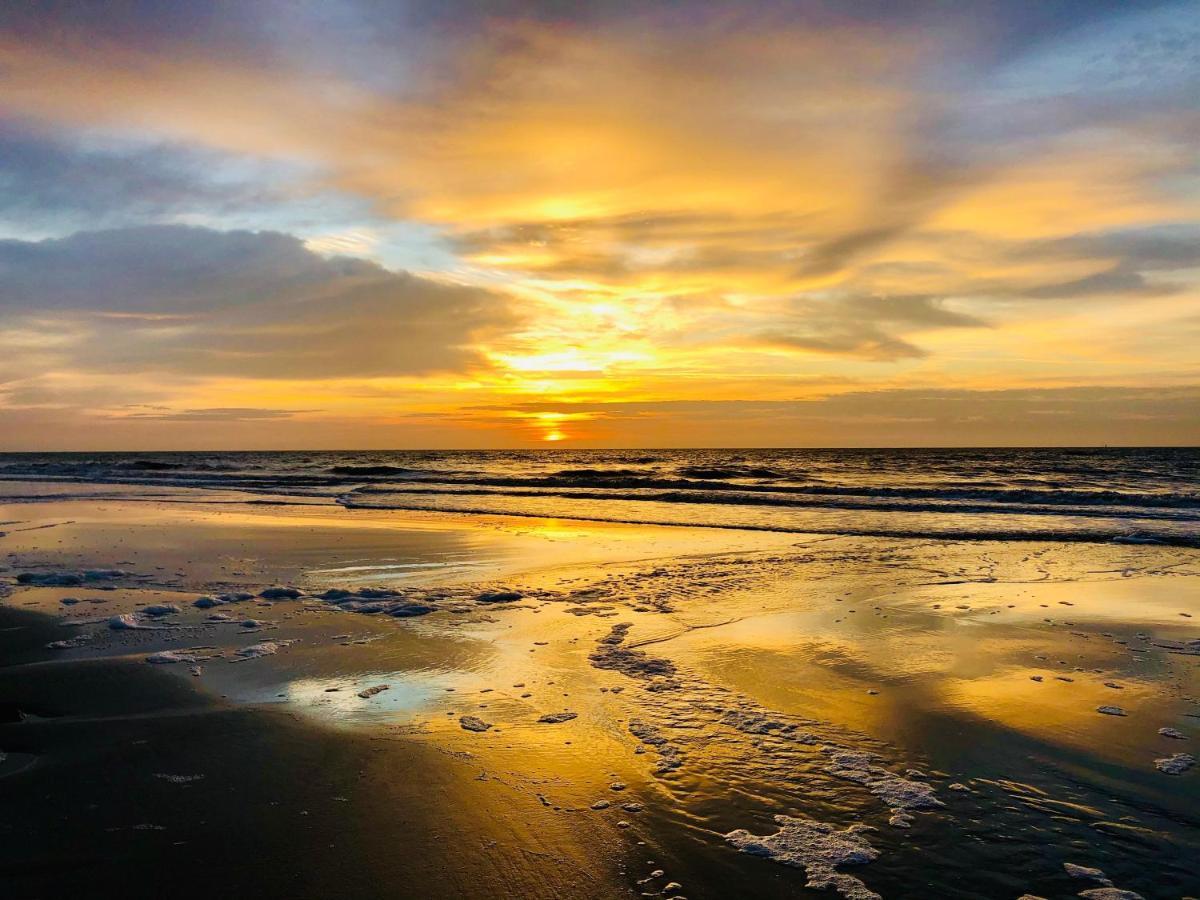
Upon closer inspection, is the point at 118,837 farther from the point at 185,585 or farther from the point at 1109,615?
the point at 1109,615

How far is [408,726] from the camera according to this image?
5492 mm

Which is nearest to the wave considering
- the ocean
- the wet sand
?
the ocean

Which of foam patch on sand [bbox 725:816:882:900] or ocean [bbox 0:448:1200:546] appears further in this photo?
ocean [bbox 0:448:1200:546]

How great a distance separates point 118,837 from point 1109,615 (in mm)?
10909

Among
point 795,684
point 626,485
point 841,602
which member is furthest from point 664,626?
point 626,485

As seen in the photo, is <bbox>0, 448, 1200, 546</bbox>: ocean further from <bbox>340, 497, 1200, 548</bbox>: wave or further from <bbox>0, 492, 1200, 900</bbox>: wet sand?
<bbox>0, 492, 1200, 900</bbox>: wet sand

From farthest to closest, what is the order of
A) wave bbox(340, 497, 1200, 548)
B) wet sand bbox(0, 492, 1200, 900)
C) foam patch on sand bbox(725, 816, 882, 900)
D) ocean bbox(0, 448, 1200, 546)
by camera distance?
ocean bbox(0, 448, 1200, 546) → wave bbox(340, 497, 1200, 548) → wet sand bbox(0, 492, 1200, 900) → foam patch on sand bbox(725, 816, 882, 900)

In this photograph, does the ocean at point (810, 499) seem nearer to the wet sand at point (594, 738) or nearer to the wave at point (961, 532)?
the wave at point (961, 532)

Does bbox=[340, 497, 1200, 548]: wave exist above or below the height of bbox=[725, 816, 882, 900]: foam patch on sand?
below

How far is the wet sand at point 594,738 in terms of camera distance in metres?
3.70

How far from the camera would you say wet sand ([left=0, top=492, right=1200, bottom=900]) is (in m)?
3.70

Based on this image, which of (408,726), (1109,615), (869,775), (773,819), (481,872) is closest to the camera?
(481,872)

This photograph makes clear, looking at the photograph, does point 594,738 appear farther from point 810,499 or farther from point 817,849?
point 810,499

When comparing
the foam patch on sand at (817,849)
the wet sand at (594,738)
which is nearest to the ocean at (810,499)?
the wet sand at (594,738)
